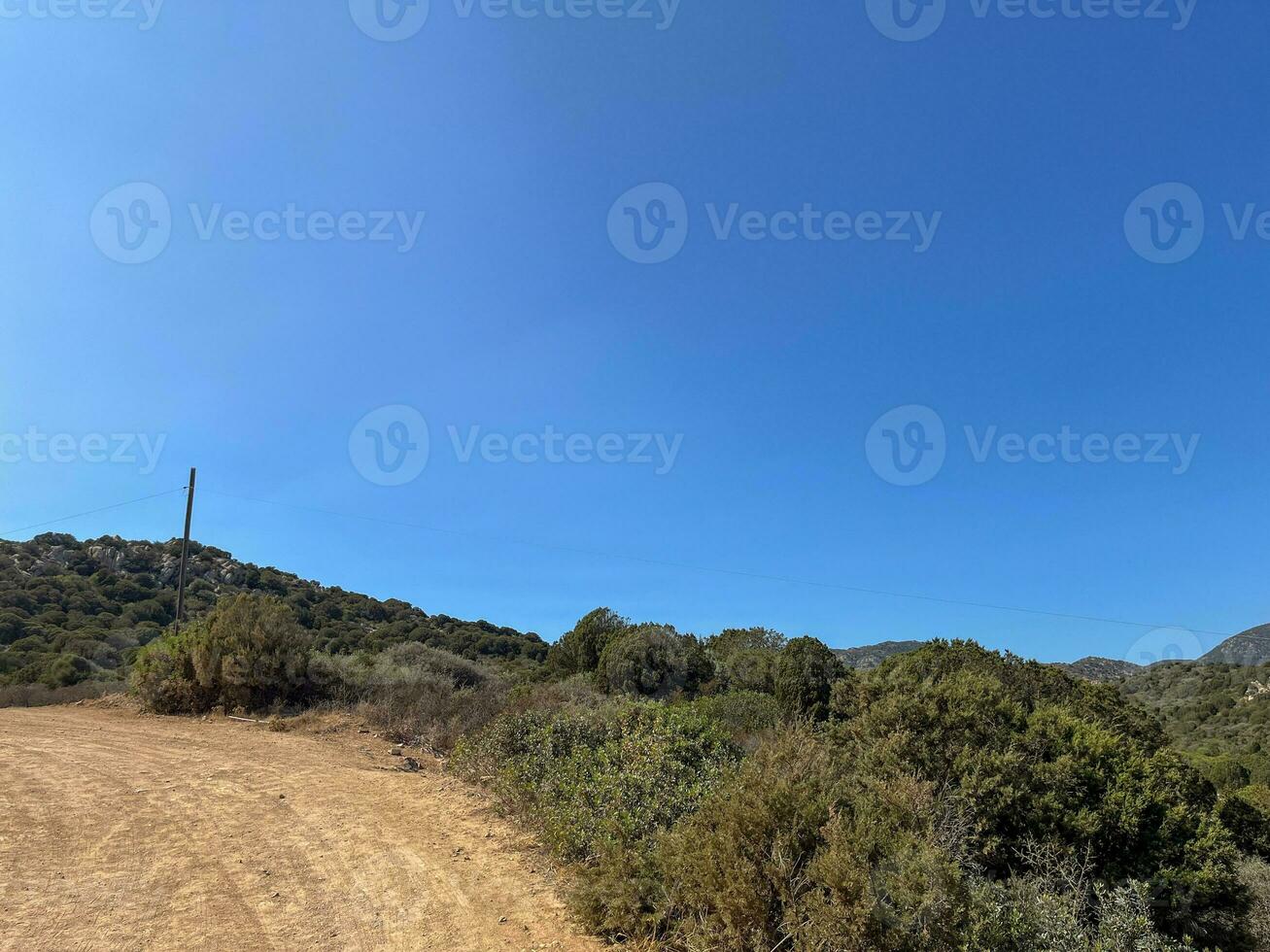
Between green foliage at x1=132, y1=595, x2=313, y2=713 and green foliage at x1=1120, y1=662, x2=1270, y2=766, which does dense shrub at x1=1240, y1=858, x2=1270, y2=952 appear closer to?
green foliage at x1=132, y1=595, x2=313, y2=713

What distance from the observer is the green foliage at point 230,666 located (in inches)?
675

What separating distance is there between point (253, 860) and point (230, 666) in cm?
1198

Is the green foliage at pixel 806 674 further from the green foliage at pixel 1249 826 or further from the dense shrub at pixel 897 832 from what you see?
the dense shrub at pixel 897 832

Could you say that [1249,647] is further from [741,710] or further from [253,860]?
[253,860]

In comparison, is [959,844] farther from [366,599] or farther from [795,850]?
[366,599]

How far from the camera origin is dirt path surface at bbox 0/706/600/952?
5.22 meters

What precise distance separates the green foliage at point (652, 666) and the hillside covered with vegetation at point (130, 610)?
909 centimetres

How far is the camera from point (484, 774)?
10.2 metres

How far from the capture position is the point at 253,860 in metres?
6.65

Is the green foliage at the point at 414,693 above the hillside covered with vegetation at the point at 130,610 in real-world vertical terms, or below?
below

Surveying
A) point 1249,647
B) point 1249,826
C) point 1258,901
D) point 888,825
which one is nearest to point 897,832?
point 888,825

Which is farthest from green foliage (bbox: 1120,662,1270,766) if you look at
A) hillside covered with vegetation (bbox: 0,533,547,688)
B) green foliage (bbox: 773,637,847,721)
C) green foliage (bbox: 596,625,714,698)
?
hillside covered with vegetation (bbox: 0,533,547,688)

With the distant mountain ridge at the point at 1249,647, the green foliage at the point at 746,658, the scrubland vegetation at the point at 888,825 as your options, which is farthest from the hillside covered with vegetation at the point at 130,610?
the distant mountain ridge at the point at 1249,647

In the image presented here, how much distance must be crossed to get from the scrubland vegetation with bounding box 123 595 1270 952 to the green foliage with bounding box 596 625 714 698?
1006 centimetres
